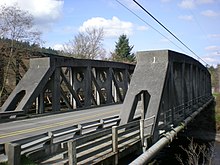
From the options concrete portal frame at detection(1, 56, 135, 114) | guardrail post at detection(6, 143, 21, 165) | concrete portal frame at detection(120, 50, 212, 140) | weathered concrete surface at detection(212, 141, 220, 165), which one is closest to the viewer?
guardrail post at detection(6, 143, 21, 165)

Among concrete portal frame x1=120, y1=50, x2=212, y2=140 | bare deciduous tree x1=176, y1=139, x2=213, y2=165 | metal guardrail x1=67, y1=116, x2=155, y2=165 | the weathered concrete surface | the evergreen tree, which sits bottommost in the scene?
the weathered concrete surface

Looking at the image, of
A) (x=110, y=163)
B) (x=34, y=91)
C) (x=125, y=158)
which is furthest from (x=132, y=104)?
(x=34, y=91)

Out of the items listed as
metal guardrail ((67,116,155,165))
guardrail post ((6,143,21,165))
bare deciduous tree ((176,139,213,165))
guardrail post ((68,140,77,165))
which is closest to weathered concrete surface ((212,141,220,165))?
bare deciduous tree ((176,139,213,165))

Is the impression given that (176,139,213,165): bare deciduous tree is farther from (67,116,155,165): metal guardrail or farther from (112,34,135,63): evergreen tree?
(112,34,135,63): evergreen tree

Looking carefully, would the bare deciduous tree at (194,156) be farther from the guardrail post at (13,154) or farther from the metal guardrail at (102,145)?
the guardrail post at (13,154)

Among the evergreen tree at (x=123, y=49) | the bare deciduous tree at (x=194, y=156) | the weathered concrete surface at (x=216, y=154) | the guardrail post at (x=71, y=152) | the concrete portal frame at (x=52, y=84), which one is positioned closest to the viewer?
the guardrail post at (x=71, y=152)

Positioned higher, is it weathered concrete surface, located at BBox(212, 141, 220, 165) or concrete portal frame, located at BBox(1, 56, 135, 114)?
concrete portal frame, located at BBox(1, 56, 135, 114)

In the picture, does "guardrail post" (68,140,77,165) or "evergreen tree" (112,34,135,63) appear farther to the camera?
"evergreen tree" (112,34,135,63)

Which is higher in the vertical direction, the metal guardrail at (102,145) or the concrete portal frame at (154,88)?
the concrete portal frame at (154,88)

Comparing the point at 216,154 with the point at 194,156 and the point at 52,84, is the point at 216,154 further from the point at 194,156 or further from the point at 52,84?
the point at 52,84

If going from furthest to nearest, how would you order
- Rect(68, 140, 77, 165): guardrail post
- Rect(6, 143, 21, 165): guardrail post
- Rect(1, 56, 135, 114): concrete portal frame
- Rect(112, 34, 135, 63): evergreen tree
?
1. Rect(112, 34, 135, 63): evergreen tree
2. Rect(1, 56, 135, 114): concrete portal frame
3. Rect(68, 140, 77, 165): guardrail post
4. Rect(6, 143, 21, 165): guardrail post

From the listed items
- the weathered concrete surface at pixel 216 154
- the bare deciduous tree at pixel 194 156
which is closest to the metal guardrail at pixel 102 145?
the bare deciduous tree at pixel 194 156

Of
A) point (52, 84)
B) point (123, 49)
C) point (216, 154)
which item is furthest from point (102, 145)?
point (123, 49)

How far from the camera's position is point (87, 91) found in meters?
29.1
